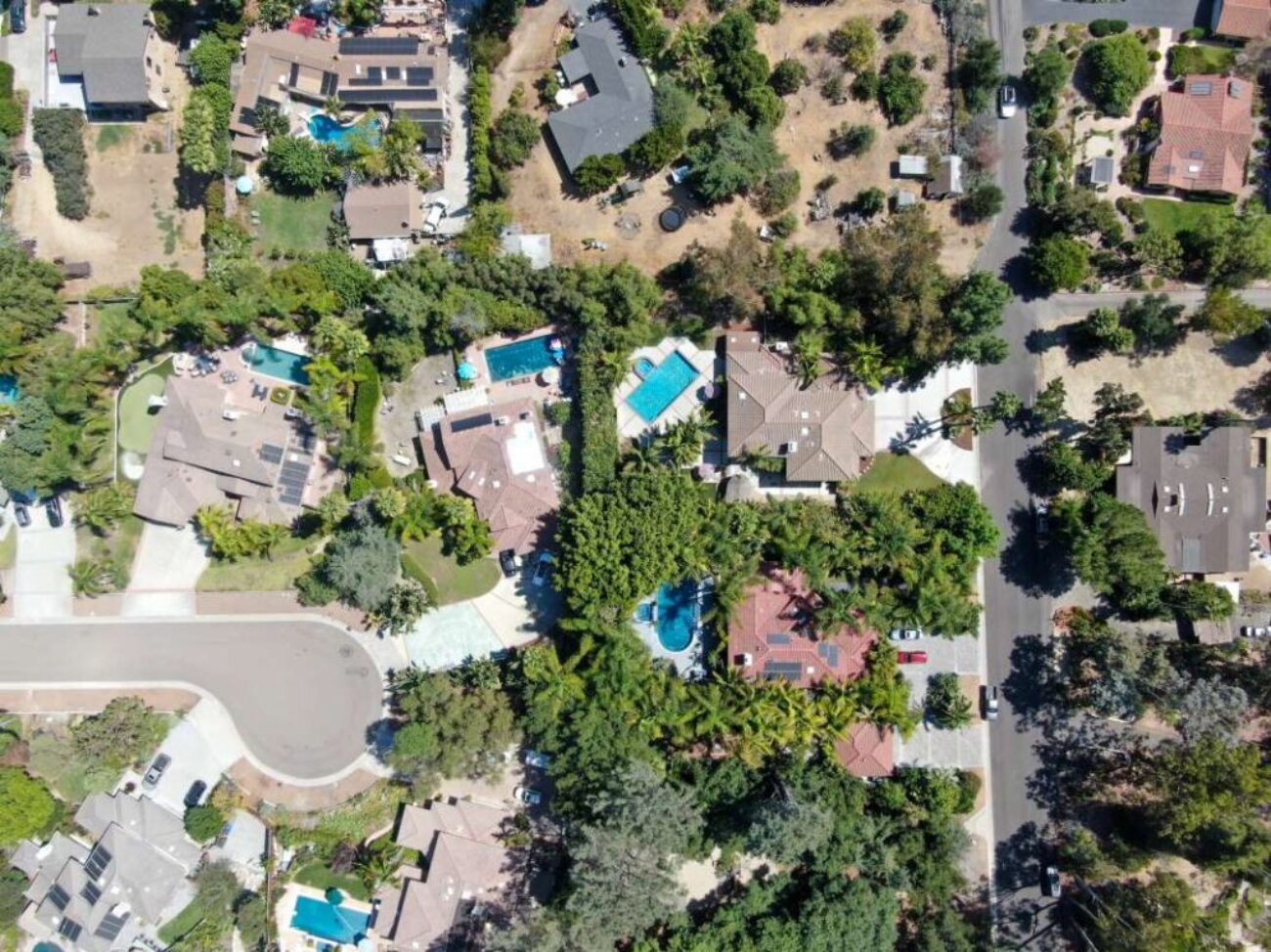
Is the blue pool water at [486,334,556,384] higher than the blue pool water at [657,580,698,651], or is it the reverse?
the blue pool water at [486,334,556,384]

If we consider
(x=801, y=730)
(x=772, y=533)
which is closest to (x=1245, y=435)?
(x=772, y=533)

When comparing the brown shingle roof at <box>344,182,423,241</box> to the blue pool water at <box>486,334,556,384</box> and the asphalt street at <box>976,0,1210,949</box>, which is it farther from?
the asphalt street at <box>976,0,1210,949</box>

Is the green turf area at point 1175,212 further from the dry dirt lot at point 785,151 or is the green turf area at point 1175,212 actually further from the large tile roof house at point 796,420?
the large tile roof house at point 796,420

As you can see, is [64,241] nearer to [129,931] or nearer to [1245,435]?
[129,931]

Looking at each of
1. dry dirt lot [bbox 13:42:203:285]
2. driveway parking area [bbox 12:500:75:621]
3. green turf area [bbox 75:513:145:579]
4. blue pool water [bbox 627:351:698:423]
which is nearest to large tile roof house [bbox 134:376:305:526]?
green turf area [bbox 75:513:145:579]

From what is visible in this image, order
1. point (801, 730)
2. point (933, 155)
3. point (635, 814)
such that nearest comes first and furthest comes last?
1. point (635, 814)
2. point (801, 730)
3. point (933, 155)

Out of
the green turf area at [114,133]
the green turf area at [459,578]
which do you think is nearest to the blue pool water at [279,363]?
the green turf area at [459,578]
